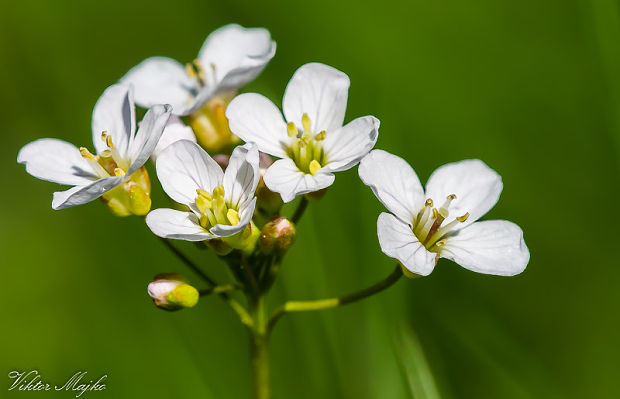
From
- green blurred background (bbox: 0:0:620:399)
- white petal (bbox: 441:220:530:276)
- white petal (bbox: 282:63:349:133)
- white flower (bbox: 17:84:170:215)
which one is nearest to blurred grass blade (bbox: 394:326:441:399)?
green blurred background (bbox: 0:0:620:399)

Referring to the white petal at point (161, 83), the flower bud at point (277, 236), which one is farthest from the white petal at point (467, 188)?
the white petal at point (161, 83)

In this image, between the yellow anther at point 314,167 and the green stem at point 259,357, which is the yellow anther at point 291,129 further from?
the green stem at point 259,357

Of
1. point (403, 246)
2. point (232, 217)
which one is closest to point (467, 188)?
point (403, 246)

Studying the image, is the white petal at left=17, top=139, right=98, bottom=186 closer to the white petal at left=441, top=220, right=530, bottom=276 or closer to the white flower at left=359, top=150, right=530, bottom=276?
the white flower at left=359, top=150, right=530, bottom=276

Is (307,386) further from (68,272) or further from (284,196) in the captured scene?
(68,272)

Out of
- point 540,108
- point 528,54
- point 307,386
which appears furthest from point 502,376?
point 528,54

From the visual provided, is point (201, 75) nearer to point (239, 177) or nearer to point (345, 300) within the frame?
point (239, 177)
